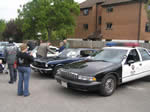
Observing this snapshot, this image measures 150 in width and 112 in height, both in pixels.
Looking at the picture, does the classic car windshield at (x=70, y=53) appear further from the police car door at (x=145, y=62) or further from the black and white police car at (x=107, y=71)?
the police car door at (x=145, y=62)

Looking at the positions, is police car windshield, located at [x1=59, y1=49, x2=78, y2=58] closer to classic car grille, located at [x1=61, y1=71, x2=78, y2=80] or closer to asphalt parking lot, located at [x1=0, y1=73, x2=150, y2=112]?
asphalt parking lot, located at [x1=0, y1=73, x2=150, y2=112]

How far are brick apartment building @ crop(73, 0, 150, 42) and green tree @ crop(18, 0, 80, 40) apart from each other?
4764 mm

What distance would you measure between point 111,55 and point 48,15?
68.3 ft

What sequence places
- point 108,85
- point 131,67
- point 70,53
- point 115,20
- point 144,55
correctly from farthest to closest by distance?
point 115,20
point 70,53
point 144,55
point 131,67
point 108,85

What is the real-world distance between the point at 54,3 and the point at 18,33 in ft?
53.2

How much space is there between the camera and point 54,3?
81.5 feet

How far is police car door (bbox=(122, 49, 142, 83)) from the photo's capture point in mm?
5543

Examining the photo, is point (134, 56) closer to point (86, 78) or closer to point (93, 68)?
point (93, 68)

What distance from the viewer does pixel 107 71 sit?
194 inches

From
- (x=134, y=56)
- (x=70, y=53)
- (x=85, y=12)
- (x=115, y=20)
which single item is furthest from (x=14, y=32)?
(x=134, y=56)

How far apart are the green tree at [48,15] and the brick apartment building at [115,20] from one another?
476cm

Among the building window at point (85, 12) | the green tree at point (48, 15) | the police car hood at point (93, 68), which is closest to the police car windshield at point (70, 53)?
the police car hood at point (93, 68)

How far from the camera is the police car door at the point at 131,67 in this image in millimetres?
5543

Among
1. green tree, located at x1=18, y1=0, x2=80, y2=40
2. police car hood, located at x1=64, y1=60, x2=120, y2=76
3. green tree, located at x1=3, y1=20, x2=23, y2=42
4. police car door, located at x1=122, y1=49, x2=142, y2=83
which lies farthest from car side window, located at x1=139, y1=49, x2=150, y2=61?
green tree, located at x1=3, y1=20, x2=23, y2=42
